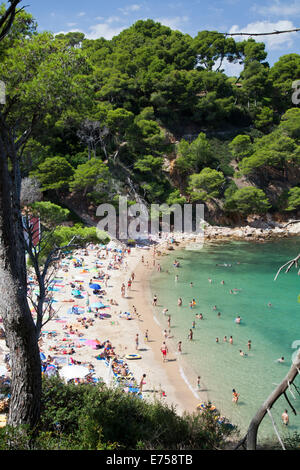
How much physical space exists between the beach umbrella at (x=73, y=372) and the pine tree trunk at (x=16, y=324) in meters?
7.10

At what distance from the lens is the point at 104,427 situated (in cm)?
503

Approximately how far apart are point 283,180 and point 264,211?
8.02 meters

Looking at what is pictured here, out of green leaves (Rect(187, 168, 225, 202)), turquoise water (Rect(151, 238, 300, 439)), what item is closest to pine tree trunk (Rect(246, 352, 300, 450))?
turquoise water (Rect(151, 238, 300, 439))

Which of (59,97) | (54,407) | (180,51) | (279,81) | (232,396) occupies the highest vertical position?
(180,51)

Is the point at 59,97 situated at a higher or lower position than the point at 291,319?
higher

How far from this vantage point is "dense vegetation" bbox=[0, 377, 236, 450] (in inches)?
169

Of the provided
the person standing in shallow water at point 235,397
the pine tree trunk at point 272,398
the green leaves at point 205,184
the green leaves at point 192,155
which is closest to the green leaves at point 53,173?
the green leaves at point 205,184

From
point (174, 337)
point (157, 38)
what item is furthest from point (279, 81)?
point (174, 337)

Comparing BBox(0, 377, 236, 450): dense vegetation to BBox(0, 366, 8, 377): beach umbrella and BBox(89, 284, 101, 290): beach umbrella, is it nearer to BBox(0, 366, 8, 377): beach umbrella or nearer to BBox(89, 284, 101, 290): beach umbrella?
BBox(0, 366, 8, 377): beach umbrella

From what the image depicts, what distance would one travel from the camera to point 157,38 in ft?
173

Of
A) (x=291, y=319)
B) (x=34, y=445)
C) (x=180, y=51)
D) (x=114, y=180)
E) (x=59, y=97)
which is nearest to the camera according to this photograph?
(x=34, y=445)

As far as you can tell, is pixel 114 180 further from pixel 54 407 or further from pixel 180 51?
pixel 54 407

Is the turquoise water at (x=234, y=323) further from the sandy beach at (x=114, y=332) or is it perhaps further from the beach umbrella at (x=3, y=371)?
the beach umbrella at (x=3, y=371)

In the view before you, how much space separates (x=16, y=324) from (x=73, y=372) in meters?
8.01
